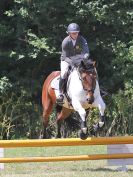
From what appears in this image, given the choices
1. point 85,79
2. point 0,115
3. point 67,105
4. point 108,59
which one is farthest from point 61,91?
point 108,59

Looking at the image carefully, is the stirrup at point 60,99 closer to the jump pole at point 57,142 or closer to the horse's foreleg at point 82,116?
the horse's foreleg at point 82,116

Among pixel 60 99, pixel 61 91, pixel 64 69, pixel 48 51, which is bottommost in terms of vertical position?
pixel 60 99

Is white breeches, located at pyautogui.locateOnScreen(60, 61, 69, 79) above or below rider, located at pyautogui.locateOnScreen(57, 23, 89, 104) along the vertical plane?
below

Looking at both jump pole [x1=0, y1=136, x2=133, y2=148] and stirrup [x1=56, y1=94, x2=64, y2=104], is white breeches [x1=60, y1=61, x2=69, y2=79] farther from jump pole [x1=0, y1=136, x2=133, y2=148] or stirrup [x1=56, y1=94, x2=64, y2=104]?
jump pole [x1=0, y1=136, x2=133, y2=148]

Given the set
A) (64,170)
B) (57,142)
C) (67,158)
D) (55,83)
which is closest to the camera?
(57,142)

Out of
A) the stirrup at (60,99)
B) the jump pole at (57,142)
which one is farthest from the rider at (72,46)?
the jump pole at (57,142)

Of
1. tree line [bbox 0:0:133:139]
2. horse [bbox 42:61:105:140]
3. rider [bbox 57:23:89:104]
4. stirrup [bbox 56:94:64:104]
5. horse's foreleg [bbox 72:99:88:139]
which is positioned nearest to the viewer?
horse's foreleg [bbox 72:99:88:139]

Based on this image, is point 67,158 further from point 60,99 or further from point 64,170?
point 60,99

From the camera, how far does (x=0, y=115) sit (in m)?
17.2

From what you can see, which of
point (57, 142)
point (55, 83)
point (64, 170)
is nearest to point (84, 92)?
point (57, 142)

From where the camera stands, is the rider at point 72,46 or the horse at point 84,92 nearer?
the horse at point 84,92

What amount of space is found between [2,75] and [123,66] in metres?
3.97

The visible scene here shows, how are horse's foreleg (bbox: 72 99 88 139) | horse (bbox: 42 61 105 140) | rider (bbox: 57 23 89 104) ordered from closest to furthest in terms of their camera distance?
horse's foreleg (bbox: 72 99 88 139) < horse (bbox: 42 61 105 140) < rider (bbox: 57 23 89 104)

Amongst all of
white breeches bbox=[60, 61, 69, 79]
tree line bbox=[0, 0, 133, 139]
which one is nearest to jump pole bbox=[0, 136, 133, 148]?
white breeches bbox=[60, 61, 69, 79]
